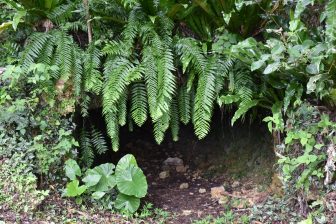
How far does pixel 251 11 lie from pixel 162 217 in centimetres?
221

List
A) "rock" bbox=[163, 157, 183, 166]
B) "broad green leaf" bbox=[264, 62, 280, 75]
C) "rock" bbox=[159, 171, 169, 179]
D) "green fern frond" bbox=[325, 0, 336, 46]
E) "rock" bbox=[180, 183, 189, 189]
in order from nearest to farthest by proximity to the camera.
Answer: "green fern frond" bbox=[325, 0, 336, 46] < "broad green leaf" bbox=[264, 62, 280, 75] < "rock" bbox=[180, 183, 189, 189] < "rock" bbox=[159, 171, 169, 179] < "rock" bbox=[163, 157, 183, 166]

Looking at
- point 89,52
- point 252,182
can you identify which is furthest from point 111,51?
point 252,182

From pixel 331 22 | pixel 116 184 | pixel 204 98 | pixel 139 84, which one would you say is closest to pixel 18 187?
pixel 116 184

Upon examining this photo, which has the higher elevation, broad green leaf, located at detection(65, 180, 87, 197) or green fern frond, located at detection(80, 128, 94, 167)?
green fern frond, located at detection(80, 128, 94, 167)

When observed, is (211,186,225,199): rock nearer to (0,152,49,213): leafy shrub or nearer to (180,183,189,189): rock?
(180,183,189,189): rock

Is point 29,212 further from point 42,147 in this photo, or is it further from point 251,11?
point 251,11

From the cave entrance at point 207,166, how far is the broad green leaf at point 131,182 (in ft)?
1.61

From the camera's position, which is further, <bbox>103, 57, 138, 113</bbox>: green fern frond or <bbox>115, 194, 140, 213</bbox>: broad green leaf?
<bbox>103, 57, 138, 113</bbox>: green fern frond

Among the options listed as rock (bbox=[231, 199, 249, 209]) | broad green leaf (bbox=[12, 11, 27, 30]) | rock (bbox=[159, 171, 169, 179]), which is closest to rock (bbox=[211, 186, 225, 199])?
rock (bbox=[231, 199, 249, 209])

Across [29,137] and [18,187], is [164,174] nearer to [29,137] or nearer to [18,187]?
[29,137]

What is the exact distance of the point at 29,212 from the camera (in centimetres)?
353

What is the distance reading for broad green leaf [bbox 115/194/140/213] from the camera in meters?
3.84

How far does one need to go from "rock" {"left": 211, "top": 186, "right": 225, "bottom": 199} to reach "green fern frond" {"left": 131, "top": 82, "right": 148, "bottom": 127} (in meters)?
1.20

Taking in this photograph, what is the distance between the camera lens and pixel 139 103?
4.13 m
